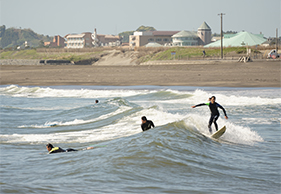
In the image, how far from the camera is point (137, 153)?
1139 cm

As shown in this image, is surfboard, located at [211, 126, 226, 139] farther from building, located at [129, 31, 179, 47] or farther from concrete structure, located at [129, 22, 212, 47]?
building, located at [129, 31, 179, 47]

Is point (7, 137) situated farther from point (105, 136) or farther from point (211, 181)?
point (211, 181)

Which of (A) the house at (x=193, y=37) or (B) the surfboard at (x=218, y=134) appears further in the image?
(A) the house at (x=193, y=37)

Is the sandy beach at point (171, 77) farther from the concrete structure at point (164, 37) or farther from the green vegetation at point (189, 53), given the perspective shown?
the concrete structure at point (164, 37)

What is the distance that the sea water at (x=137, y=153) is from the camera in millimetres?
8945

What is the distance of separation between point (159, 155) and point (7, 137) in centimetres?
847

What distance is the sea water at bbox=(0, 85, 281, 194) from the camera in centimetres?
895

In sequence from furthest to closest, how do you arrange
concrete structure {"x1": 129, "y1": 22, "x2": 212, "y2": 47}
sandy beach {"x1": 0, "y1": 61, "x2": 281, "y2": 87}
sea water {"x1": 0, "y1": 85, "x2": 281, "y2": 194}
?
1. concrete structure {"x1": 129, "y1": 22, "x2": 212, "y2": 47}
2. sandy beach {"x1": 0, "y1": 61, "x2": 281, "y2": 87}
3. sea water {"x1": 0, "y1": 85, "x2": 281, "y2": 194}

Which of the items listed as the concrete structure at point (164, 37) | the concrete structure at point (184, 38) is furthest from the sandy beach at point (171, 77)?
the concrete structure at point (164, 37)

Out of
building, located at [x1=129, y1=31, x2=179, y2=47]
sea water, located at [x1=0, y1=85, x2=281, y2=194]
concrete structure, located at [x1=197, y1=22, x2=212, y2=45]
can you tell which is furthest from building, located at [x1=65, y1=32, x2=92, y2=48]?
sea water, located at [x1=0, y1=85, x2=281, y2=194]

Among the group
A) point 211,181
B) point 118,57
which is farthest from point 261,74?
point 118,57

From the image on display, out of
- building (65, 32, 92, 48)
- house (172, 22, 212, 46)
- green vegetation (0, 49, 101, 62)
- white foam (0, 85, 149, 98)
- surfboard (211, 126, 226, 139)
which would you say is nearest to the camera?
surfboard (211, 126, 226, 139)

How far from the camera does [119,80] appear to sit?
151 ft

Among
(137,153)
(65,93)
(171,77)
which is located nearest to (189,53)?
(171,77)
